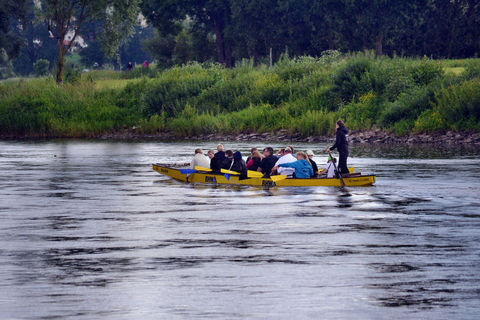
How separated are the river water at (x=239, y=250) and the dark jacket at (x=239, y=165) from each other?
1.83 feet

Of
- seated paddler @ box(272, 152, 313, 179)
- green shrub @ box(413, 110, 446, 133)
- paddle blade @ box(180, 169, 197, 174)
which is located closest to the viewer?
seated paddler @ box(272, 152, 313, 179)

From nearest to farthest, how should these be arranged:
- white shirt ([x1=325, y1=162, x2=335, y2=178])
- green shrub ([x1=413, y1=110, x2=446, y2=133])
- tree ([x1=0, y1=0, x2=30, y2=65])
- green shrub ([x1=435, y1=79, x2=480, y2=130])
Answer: white shirt ([x1=325, y1=162, x2=335, y2=178])
green shrub ([x1=435, y1=79, x2=480, y2=130])
green shrub ([x1=413, y1=110, x2=446, y2=133])
tree ([x1=0, y1=0, x2=30, y2=65])

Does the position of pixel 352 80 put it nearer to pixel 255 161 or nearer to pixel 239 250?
pixel 255 161

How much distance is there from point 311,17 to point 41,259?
88.5 metres

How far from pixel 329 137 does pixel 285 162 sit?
98.7 feet

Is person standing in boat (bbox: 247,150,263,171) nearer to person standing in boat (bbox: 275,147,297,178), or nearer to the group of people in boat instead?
the group of people in boat

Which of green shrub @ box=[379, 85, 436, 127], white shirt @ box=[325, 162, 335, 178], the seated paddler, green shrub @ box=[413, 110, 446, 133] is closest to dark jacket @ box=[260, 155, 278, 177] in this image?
the seated paddler

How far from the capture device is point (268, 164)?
32562 mm

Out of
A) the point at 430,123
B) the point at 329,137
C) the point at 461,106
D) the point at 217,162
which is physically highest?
the point at 461,106

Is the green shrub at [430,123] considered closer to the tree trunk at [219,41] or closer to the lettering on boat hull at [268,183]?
the lettering on boat hull at [268,183]

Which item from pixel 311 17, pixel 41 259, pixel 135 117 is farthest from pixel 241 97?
pixel 41 259

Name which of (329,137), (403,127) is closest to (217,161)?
(403,127)

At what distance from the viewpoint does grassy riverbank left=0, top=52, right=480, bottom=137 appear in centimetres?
5950

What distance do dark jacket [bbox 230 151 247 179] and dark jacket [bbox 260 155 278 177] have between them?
0.67 metres
